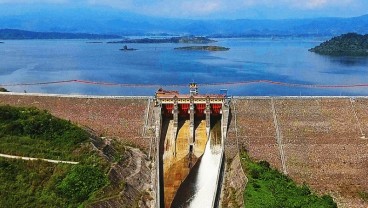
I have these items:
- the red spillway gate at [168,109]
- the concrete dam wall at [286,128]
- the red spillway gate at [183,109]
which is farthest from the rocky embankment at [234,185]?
the red spillway gate at [168,109]

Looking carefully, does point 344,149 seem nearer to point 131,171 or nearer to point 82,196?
point 131,171

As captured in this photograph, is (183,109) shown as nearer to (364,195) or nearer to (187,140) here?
(187,140)

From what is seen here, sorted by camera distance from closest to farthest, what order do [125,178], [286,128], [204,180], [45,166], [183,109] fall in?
[45,166], [125,178], [204,180], [286,128], [183,109]

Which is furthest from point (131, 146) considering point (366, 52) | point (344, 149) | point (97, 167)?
point (366, 52)

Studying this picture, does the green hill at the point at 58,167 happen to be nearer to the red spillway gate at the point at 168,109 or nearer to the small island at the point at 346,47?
the red spillway gate at the point at 168,109

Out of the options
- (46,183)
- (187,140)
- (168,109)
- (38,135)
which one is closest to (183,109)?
(168,109)

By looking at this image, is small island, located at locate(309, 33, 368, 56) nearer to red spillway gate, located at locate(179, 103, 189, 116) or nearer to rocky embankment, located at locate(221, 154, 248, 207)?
red spillway gate, located at locate(179, 103, 189, 116)

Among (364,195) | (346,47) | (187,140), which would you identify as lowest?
(364,195)
